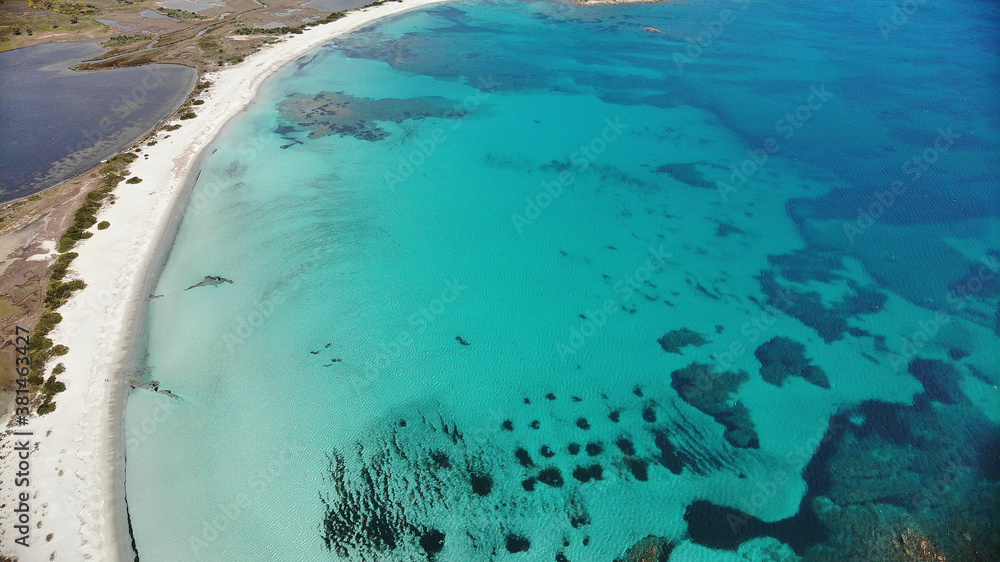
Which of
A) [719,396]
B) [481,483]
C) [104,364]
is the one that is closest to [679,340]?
[719,396]

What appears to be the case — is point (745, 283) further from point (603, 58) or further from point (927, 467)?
point (603, 58)

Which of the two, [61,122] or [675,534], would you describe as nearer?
[675,534]

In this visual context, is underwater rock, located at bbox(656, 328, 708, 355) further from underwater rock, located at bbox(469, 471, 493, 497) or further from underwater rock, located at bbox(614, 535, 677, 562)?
underwater rock, located at bbox(469, 471, 493, 497)

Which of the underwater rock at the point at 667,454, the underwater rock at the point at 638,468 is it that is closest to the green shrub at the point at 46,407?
the underwater rock at the point at 638,468

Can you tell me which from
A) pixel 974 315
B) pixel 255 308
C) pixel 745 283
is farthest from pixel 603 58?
pixel 255 308

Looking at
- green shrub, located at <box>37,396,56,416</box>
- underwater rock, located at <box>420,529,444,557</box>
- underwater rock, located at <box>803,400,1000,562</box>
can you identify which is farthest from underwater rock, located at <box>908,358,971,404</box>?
green shrub, located at <box>37,396,56,416</box>

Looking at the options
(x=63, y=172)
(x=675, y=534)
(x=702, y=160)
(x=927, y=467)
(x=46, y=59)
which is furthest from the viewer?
(x=46, y=59)

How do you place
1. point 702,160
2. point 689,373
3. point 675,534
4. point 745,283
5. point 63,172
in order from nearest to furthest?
point 675,534 < point 689,373 < point 745,283 < point 63,172 < point 702,160
